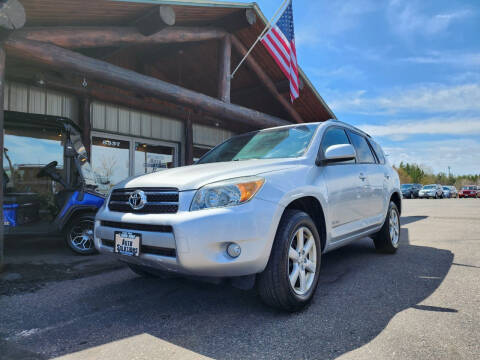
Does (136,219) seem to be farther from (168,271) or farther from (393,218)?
(393,218)

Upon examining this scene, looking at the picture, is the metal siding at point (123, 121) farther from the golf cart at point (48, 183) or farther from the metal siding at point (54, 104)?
the golf cart at point (48, 183)

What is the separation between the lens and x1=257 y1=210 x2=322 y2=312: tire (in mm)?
2580

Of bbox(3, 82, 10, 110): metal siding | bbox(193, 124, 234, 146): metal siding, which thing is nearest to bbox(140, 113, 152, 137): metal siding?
bbox(193, 124, 234, 146): metal siding

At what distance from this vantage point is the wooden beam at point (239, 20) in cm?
748

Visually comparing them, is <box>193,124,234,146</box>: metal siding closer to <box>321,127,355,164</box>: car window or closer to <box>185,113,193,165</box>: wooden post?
<box>185,113,193,165</box>: wooden post

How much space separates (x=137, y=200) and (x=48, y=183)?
12.4ft

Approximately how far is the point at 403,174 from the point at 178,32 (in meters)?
86.7

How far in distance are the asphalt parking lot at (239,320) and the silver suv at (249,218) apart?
33 centimetres

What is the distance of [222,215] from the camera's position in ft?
7.88

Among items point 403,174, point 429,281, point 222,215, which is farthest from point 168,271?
point 403,174

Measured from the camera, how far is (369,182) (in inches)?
169

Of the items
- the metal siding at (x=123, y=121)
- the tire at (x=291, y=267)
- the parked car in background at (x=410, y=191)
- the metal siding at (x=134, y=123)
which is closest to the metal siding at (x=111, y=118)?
the metal siding at (x=134, y=123)

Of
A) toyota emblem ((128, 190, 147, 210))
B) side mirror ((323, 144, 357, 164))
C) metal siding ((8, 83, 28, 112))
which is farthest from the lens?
metal siding ((8, 83, 28, 112))

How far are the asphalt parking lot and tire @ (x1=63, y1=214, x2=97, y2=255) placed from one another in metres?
1.37
